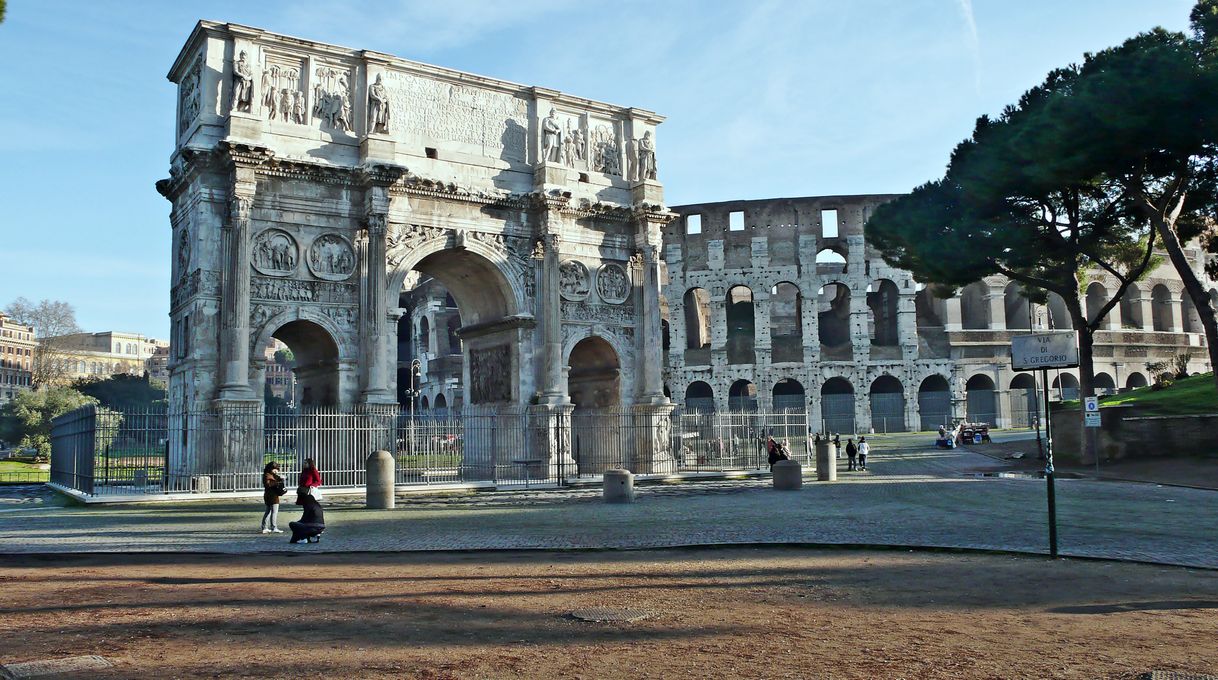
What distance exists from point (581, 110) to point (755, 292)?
82.2 feet

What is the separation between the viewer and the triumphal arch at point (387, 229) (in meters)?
21.5

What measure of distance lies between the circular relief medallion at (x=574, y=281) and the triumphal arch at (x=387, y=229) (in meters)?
0.05

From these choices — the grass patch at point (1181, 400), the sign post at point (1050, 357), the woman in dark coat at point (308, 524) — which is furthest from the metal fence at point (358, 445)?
the sign post at point (1050, 357)

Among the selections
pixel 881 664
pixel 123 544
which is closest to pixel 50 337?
pixel 123 544

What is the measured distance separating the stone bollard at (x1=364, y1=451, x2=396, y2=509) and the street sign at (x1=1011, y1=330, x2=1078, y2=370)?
1130 centimetres

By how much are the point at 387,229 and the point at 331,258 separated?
1.47 m

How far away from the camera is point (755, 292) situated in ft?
166

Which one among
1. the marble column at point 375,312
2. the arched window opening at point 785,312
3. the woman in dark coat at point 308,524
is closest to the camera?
the woman in dark coat at point 308,524

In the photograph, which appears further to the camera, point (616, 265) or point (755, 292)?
point (755, 292)

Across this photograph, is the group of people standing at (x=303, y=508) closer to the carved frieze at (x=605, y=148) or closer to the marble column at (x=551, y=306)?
the marble column at (x=551, y=306)

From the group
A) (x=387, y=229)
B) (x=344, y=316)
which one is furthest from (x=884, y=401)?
(x=344, y=316)

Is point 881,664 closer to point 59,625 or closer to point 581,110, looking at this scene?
point 59,625

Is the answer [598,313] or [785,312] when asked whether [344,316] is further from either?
[785,312]

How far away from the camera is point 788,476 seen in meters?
21.2
